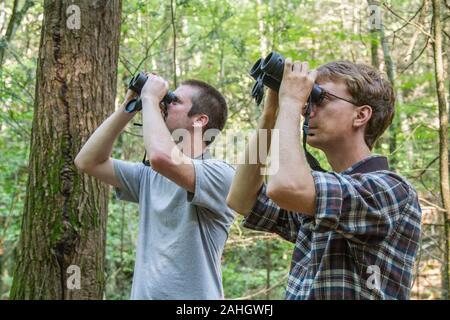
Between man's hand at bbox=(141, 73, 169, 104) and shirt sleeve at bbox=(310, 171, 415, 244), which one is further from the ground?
man's hand at bbox=(141, 73, 169, 104)

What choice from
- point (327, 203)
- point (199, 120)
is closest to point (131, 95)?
point (199, 120)

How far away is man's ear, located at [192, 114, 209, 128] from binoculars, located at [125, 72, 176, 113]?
0.15 meters

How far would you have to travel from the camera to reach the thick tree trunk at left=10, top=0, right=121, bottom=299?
2742 mm

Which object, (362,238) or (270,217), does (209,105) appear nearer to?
(270,217)

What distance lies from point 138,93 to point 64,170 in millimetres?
692

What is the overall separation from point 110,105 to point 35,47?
514 centimetres

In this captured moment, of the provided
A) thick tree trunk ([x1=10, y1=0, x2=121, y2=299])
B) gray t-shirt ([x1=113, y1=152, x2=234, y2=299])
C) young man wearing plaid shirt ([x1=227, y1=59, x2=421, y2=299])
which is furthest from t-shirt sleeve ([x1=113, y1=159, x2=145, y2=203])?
young man wearing plaid shirt ([x1=227, y1=59, x2=421, y2=299])

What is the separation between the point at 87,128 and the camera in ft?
9.26

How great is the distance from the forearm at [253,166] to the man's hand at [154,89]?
0.55 metres

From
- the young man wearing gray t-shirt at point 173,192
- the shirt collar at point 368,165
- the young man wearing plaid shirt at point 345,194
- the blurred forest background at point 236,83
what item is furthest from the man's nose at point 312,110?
the blurred forest background at point 236,83

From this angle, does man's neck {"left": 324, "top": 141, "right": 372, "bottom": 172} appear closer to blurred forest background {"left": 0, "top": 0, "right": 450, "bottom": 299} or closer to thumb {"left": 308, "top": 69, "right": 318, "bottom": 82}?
thumb {"left": 308, "top": 69, "right": 318, "bottom": 82}

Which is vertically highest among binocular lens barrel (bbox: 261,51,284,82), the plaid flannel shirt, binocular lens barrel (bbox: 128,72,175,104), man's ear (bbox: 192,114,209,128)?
binocular lens barrel (bbox: 128,72,175,104)

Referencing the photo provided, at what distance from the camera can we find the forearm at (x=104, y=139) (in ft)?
8.06

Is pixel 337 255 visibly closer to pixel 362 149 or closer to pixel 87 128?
pixel 362 149
